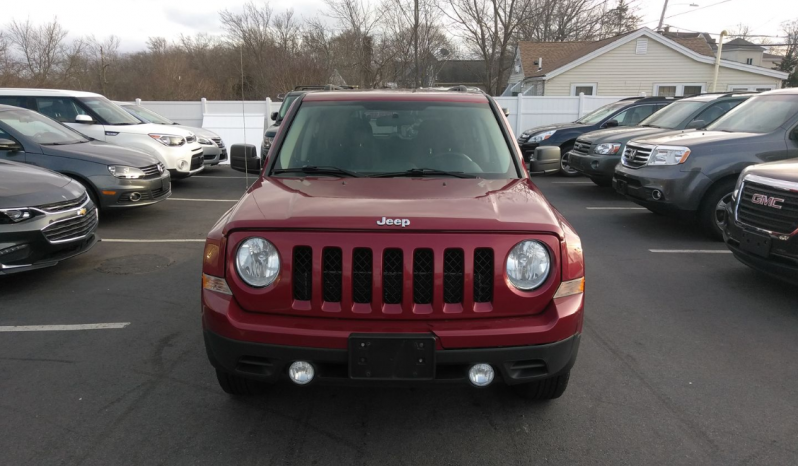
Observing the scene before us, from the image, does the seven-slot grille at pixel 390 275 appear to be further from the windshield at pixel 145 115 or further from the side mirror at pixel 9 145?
the windshield at pixel 145 115

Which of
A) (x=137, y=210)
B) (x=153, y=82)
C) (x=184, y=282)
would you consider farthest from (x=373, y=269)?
(x=153, y=82)

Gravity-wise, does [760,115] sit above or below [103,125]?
above

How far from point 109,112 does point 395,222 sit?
33.7 feet

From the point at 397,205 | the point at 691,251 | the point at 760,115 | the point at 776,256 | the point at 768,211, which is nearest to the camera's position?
the point at 397,205

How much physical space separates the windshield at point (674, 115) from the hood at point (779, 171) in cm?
526

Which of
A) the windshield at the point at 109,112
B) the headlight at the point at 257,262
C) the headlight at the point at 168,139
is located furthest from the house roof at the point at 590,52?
the headlight at the point at 257,262

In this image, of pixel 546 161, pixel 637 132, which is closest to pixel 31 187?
pixel 546 161

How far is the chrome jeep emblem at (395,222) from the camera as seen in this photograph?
2.52m

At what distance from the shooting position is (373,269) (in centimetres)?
247

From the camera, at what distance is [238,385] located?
119 inches

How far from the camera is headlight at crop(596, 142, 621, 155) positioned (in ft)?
31.3

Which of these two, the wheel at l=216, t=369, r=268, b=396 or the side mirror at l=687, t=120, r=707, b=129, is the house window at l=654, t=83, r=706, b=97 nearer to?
the side mirror at l=687, t=120, r=707, b=129

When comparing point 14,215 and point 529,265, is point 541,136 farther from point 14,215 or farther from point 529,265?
point 529,265

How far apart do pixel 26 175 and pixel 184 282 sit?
188 cm
